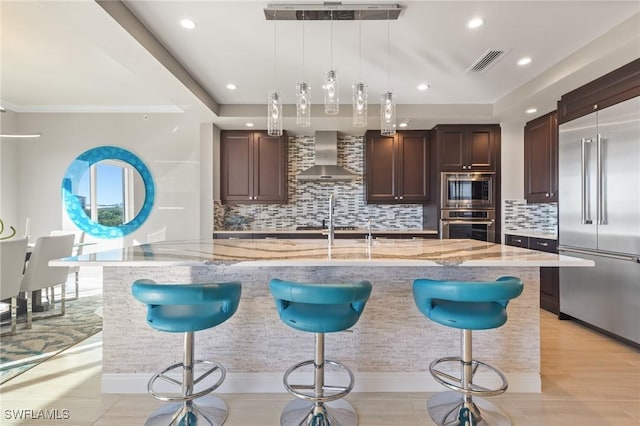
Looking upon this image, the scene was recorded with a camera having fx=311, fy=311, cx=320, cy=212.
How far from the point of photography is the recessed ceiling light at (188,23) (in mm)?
2349

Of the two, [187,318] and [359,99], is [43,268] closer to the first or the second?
[187,318]

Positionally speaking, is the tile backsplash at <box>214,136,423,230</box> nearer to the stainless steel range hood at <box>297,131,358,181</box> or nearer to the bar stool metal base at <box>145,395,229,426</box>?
the stainless steel range hood at <box>297,131,358,181</box>

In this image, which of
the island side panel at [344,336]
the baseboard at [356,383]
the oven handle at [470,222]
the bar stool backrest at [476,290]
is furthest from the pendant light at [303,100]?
the oven handle at [470,222]

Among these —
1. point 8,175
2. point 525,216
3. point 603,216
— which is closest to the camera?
point 603,216

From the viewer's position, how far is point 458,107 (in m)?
4.17

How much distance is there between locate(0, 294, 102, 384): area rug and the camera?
2422 mm

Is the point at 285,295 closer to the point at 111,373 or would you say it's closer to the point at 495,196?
the point at 111,373

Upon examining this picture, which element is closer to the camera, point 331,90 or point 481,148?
point 331,90

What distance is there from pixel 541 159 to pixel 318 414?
4.15m

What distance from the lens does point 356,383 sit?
2086mm

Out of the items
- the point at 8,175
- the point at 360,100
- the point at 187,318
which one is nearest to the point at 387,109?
the point at 360,100

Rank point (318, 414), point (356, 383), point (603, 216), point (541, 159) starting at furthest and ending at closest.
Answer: point (541, 159)
point (603, 216)
point (356, 383)
point (318, 414)

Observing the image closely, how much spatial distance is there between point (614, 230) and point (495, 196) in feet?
5.60

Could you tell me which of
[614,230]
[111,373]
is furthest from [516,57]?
[111,373]
